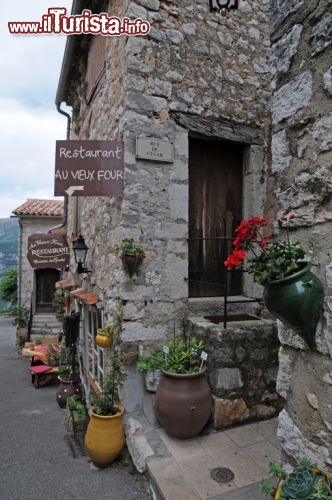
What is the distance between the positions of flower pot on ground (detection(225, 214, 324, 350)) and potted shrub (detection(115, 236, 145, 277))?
207cm

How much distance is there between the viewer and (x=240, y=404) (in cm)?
339

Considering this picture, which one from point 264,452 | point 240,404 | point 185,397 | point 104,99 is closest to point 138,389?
point 185,397

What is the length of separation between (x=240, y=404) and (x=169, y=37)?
13.1ft

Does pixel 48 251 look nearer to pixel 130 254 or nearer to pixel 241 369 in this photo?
pixel 130 254

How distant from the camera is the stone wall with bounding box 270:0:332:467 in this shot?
151 centimetres

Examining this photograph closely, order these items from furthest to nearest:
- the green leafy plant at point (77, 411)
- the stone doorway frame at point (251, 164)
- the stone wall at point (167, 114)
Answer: the green leafy plant at point (77, 411), the stone doorway frame at point (251, 164), the stone wall at point (167, 114)

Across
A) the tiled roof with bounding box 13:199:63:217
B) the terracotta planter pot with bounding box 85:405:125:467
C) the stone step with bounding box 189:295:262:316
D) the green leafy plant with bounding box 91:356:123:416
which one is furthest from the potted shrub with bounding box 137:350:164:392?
the tiled roof with bounding box 13:199:63:217

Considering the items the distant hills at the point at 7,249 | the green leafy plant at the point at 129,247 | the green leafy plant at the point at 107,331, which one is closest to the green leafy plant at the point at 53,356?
the green leafy plant at the point at 107,331

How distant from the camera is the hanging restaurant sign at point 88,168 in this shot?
11.2ft

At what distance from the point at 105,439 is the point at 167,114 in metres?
3.48

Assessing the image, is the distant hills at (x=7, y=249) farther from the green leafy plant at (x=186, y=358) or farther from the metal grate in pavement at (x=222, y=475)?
the metal grate in pavement at (x=222, y=475)

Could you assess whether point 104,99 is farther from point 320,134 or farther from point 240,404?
point 240,404

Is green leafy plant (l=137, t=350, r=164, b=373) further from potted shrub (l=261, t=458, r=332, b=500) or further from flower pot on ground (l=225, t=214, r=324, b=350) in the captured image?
flower pot on ground (l=225, t=214, r=324, b=350)

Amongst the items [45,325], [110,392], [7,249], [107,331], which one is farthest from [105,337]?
[7,249]
